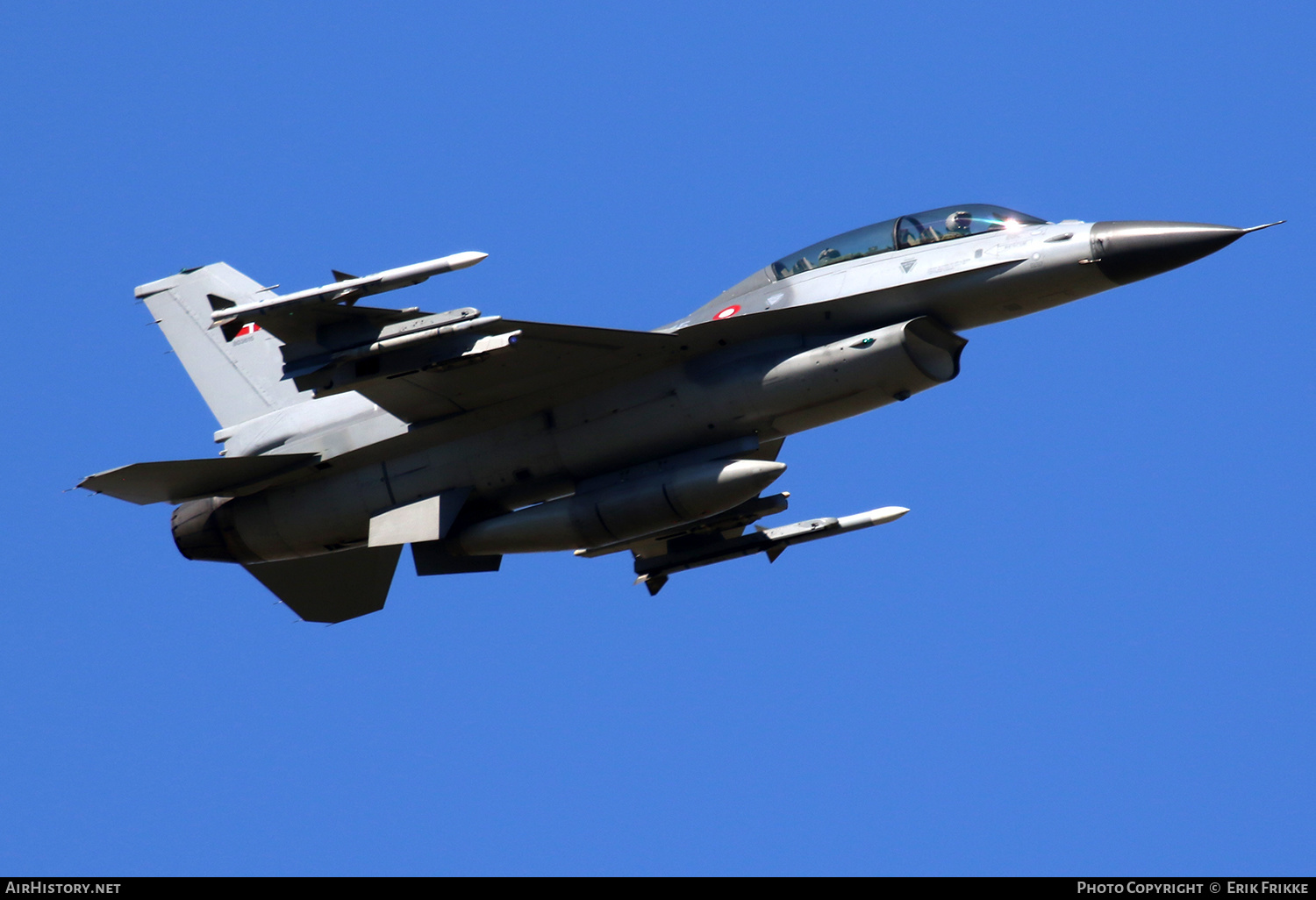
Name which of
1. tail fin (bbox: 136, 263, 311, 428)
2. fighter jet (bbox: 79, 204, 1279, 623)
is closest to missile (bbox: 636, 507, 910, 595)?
fighter jet (bbox: 79, 204, 1279, 623)

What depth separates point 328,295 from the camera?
14898 millimetres

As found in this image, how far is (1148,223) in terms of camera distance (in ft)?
50.9

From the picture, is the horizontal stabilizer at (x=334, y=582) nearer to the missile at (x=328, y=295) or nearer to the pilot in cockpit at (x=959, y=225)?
the missile at (x=328, y=295)

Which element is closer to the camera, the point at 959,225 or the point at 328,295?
the point at 328,295

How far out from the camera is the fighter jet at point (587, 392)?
15.5 metres

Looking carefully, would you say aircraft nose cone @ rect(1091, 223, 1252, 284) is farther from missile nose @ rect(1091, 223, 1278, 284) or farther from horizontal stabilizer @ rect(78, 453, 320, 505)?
horizontal stabilizer @ rect(78, 453, 320, 505)

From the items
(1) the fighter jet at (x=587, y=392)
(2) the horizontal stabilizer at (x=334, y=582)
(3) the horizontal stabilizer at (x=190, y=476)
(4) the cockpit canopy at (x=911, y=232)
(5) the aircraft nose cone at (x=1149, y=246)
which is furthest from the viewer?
(2) the horizontal stabilizer at (x=334, y=582)

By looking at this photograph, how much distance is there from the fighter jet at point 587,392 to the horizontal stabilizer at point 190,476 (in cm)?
3

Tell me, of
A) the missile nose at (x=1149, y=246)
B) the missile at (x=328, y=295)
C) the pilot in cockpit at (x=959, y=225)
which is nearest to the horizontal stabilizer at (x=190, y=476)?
the missile at (x=328, y=295)

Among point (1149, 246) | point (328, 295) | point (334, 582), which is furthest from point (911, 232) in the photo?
point (334, 582)

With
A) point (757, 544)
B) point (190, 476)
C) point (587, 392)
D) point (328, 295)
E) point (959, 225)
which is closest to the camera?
point (328, 295)

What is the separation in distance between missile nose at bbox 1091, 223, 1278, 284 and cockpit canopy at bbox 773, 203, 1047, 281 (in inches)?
33.3

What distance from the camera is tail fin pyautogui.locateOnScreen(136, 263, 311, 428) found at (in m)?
19.6

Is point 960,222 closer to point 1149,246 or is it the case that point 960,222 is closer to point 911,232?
point 911,232
